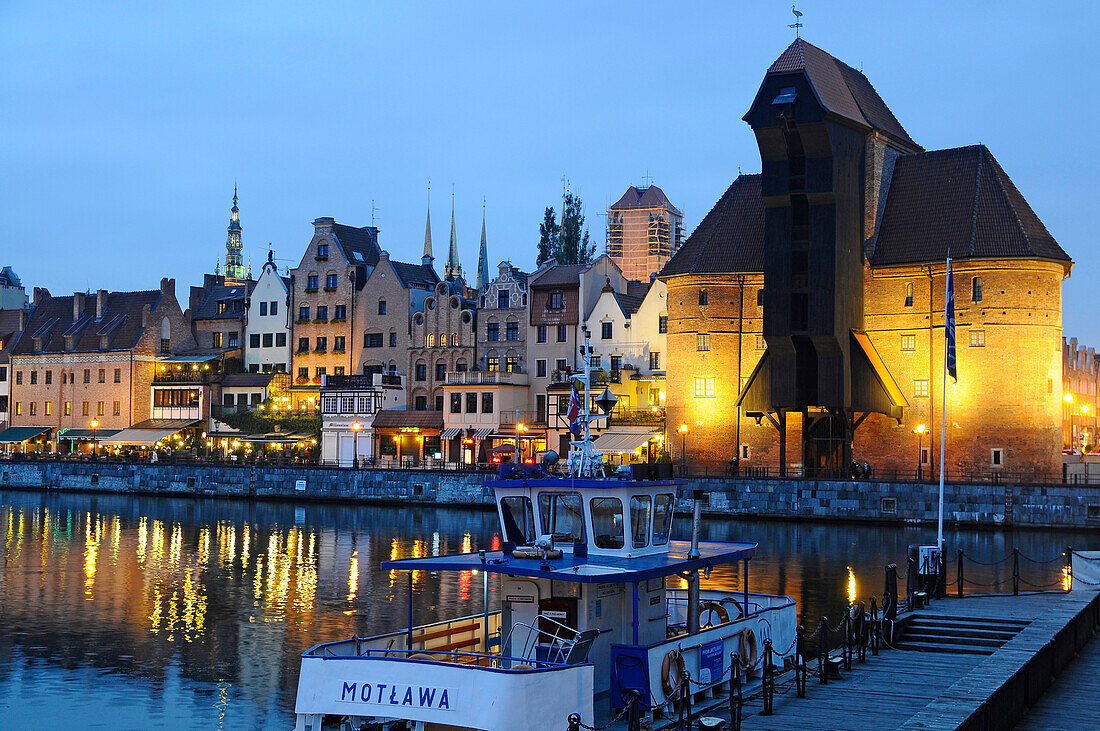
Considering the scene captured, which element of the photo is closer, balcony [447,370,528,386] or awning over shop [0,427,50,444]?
balcony [447,370,528,386]

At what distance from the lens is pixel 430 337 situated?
87562 millimetres

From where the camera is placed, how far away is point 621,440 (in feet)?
245

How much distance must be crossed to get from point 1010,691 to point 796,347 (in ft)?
152

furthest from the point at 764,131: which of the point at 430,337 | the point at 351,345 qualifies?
the point at 351,345

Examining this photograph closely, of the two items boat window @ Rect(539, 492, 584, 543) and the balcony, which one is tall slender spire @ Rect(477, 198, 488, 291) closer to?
the balcony

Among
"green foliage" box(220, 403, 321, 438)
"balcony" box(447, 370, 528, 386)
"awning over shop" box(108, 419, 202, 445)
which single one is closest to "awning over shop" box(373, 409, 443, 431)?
"balcony" box(447, 370, 528, 386)

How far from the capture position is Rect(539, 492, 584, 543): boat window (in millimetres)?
20516

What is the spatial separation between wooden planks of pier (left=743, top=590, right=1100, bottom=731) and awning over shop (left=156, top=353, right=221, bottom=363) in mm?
77256

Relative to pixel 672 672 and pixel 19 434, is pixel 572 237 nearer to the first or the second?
pixel 19 434

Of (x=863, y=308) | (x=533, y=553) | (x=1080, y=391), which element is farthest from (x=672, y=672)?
(x=1080, y=391)

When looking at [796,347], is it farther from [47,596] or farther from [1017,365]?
[47,596]

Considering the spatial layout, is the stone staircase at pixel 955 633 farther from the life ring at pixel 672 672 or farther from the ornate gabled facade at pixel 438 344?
the ornate gabled facade at pixel 438 344

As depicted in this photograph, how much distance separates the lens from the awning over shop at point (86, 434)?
94625mm

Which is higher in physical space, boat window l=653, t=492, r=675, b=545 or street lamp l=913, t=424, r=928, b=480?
street lamp l=913, t=424, r=928, b=480
